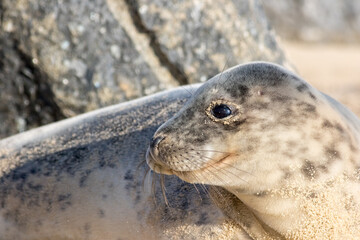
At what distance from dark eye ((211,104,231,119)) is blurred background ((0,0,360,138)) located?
175cm

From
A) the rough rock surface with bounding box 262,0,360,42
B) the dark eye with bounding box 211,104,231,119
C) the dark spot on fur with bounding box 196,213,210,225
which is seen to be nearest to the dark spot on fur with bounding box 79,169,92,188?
the dark spot on fur with bounding box 196,213,210,225

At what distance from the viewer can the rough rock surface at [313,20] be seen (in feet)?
40.0

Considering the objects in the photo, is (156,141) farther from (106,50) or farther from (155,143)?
(106,50)

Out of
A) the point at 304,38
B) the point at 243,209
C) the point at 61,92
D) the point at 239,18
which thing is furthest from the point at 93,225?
the point at 304,38

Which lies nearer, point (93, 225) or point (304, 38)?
point (93, 225)

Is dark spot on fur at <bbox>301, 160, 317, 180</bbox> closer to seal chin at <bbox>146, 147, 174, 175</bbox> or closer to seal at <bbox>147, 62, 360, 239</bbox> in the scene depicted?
seal at <bbox>147, 62, 360, 239</bbox>

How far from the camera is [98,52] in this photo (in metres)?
4.27

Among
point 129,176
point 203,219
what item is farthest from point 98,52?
point 203,219

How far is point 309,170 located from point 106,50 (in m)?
2.11

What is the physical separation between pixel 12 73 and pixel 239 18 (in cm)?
147

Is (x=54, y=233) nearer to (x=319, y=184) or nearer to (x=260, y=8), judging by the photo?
(x=319, y=184)

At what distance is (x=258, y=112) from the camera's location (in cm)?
246

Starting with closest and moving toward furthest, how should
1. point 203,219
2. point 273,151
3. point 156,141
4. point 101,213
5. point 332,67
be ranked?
point 273,151 < point 156,141 < point 203,219 < point 101,213 < point 332,67

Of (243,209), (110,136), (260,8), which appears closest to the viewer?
(243,209)
